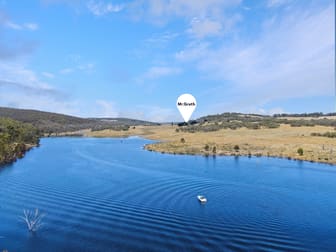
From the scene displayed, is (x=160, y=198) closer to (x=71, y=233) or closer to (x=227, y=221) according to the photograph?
(x=227, y=221)

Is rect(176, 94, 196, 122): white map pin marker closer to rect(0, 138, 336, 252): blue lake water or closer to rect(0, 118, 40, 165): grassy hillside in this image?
rect(0, 138, 336, 252): blue lake water

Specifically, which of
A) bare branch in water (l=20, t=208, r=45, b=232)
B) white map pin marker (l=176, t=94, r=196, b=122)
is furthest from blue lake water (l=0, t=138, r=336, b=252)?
white map pin marker (l=176, t=94, r=196, b=122)

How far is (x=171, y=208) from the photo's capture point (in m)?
27.6

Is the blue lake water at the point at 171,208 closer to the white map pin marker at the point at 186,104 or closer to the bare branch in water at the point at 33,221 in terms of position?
the bare branch in water at the point at 33,221

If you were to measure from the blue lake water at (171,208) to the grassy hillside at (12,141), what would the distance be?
9.53 m

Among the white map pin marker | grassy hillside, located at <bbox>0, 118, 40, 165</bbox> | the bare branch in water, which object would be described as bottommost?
the bare branch in water

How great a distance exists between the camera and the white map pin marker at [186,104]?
40.3m

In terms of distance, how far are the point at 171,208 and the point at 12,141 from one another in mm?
59658

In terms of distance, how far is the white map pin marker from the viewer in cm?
4031

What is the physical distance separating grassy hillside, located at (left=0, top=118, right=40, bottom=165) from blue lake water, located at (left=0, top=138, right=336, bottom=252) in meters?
9.53

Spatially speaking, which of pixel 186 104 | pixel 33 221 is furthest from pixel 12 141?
pixel 33 221

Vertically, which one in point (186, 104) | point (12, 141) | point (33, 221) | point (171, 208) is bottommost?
point (33, 221)

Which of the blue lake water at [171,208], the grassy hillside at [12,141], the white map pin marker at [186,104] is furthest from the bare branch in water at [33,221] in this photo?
the grassy hillside at [12,141]

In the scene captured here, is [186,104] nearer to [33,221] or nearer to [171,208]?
[171,208]
